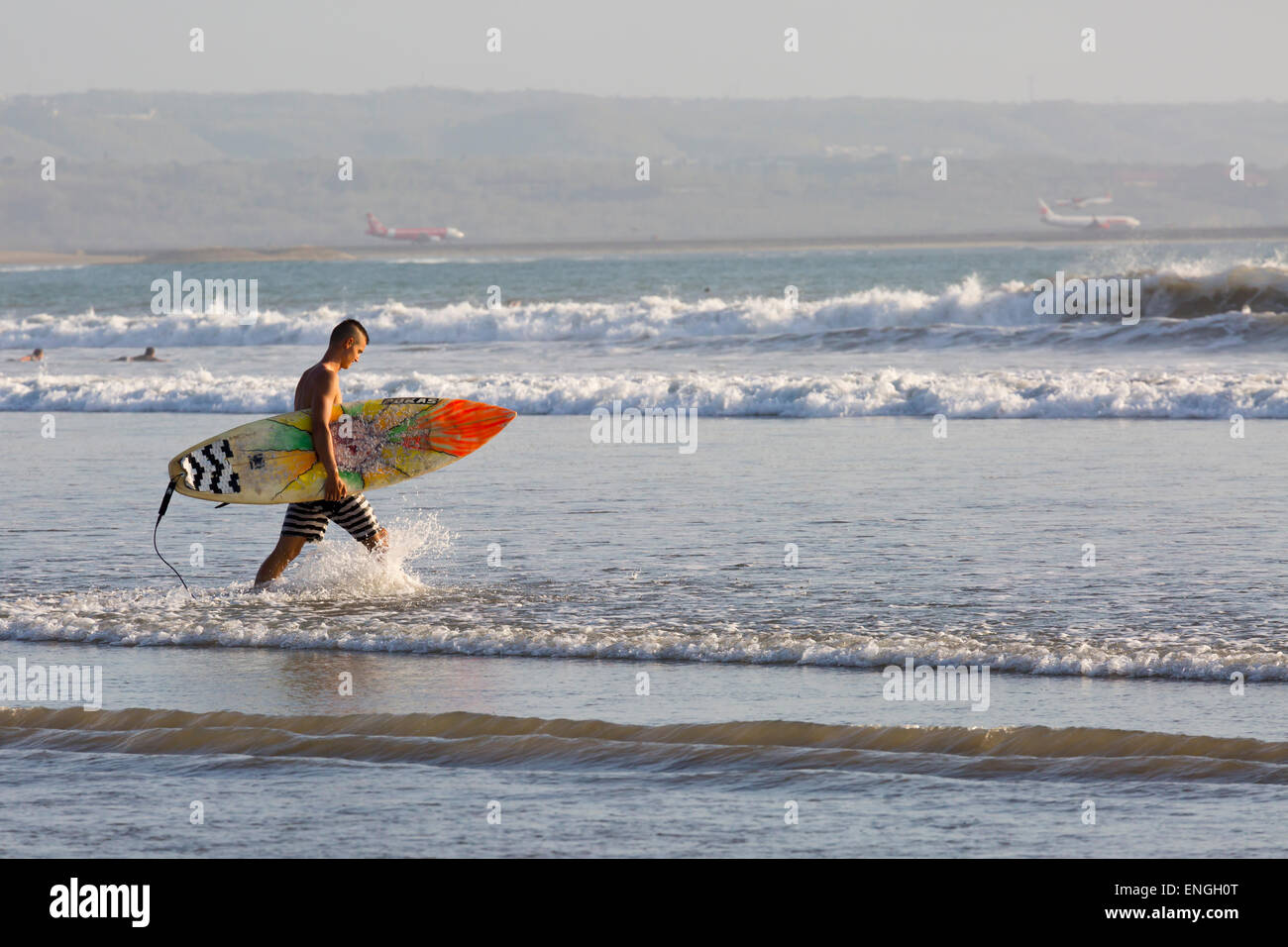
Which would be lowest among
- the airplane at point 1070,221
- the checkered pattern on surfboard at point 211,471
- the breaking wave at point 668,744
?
the breaking wave at point 668,744

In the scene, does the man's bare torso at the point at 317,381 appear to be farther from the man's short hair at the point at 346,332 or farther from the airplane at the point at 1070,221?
the airplane at the point at 1070,221

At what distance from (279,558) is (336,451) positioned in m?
0.88

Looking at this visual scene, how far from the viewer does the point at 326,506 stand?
29.0 ft

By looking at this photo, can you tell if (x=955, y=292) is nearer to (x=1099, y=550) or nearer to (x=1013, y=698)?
(x=1099, y=550)

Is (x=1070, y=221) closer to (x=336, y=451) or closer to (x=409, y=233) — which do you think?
(x=409, y=233)

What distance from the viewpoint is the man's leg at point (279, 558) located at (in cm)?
883

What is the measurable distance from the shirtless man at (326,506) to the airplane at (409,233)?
188m

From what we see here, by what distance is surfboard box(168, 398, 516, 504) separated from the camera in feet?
30.2

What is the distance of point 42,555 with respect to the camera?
10125mm

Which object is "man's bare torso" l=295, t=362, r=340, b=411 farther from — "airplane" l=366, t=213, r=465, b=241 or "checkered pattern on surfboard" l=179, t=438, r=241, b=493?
"airplane" l=366, t=213, r=465, b=241

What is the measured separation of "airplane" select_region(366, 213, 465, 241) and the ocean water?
178164mm

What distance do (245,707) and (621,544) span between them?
12.6 feet

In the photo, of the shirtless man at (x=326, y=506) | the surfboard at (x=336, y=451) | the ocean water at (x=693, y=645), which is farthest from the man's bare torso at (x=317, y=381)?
the ocean water at (x=693, y=645)
